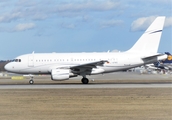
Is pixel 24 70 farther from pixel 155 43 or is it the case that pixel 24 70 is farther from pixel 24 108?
pixel 24 108

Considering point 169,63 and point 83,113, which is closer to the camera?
point 83,113

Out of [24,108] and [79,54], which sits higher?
[79,54]

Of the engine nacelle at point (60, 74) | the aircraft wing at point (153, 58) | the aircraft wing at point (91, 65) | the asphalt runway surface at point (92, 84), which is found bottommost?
the asphalt runway surface at point (92, 84)

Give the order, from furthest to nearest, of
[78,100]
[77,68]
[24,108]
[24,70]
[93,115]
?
[24,70]
[77,68]
[78,100]
[24,108]
[93,115]

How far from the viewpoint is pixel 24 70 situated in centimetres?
3909

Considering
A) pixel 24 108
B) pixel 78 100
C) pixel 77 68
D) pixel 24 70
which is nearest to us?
pixel 24 108

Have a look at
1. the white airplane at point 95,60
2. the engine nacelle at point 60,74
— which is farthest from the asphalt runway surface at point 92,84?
the white airplane at point 95,60

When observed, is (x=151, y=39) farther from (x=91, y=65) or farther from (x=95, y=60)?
(x=91, y=65)

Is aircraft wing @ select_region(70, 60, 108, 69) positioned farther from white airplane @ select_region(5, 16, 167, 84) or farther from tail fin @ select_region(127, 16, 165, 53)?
tail fin @ select_region(127, 16, 165, 53)

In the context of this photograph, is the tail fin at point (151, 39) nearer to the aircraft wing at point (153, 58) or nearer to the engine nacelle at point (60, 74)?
the aircraft wing at point (153, 58)

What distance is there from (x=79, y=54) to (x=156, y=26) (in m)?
7.83

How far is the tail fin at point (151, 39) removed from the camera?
38.7 m

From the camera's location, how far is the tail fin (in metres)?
38.7

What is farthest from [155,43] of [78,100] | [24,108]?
[24,108]
